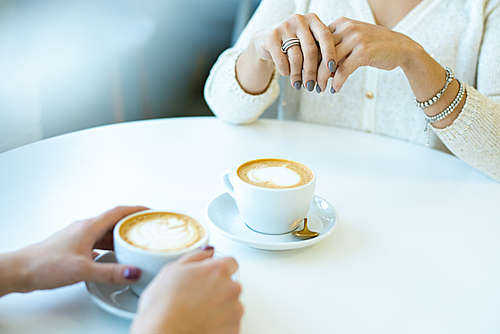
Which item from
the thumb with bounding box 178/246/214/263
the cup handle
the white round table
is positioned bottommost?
the white round table

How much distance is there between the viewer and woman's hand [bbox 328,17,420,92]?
2.81 ft

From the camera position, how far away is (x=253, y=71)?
109 cm

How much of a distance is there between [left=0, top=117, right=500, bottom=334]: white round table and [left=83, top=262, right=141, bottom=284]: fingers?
0.16 ft

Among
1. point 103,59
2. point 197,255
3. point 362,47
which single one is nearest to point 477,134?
point 362,47

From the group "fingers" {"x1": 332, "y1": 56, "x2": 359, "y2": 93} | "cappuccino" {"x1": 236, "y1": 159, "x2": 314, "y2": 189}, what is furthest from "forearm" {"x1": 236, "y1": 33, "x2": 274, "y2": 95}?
"cappuccino" {"x1": 236, "y1": 159, "x2": 314, "y2": 189}

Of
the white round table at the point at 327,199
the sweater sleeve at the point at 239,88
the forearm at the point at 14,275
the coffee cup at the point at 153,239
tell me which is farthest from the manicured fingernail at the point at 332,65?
the forearm at the point at 14,275

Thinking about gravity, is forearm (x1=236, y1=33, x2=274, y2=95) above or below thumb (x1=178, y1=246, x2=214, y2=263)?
above

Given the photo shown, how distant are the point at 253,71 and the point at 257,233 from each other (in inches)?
22.7

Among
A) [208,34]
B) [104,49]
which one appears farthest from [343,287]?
[208,34]

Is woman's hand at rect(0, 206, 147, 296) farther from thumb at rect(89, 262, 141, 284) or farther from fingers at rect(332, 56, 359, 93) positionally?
fingers at rect(332, 56, 359, 93)

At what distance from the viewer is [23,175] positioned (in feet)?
2.63

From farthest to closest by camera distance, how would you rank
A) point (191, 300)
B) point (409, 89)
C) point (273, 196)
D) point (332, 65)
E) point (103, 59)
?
point (103, 59)
point (409, 89)
point (332, 65)
point (273, 196)
point (191, 300)

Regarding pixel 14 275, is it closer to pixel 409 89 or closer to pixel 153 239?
pixel 153 239

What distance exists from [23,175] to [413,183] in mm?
781
